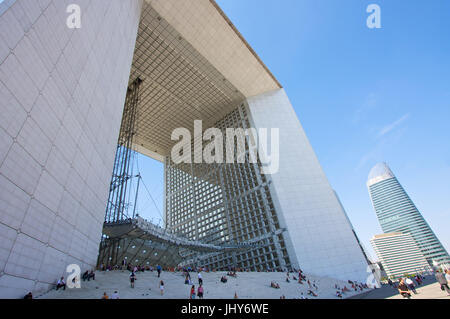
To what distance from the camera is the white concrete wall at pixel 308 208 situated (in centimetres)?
2945

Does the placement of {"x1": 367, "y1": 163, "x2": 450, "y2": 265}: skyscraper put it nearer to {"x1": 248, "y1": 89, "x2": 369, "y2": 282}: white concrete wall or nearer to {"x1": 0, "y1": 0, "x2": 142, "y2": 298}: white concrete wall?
{"x1": 248, "y1": 89, "x2": 369, "y2": 282}: white concrete wall

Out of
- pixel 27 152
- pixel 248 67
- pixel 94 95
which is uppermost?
pixel 248 67

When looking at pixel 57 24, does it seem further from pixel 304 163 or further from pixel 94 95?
pixel 304 163

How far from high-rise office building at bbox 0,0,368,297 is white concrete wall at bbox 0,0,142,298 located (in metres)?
0.06

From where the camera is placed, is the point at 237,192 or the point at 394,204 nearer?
the point at 237,192

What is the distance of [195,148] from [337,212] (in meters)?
26.9

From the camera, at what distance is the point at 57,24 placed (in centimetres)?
1095

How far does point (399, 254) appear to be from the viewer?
491ft

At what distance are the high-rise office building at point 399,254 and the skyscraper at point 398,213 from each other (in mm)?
3681

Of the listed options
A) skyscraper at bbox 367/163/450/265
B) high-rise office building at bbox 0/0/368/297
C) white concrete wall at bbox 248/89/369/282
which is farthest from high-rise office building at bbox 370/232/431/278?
high-rise office building at bbox 0/0/368/297

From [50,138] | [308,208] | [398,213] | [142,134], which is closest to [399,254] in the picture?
[398,213]

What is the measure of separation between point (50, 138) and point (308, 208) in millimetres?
29890

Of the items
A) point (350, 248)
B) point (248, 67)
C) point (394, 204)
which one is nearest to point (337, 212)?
point (350, 248)

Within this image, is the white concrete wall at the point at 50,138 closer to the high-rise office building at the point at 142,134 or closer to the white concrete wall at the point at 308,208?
the high-rise office building at the point at 142,134
